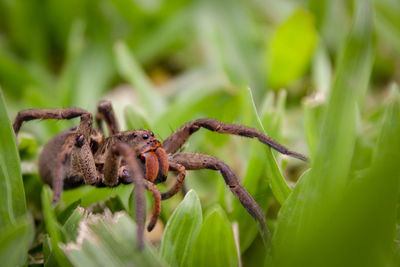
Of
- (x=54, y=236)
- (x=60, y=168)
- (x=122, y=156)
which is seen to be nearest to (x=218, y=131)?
(x=122, y=156)

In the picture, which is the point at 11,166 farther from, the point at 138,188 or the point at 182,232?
the point at 182,232

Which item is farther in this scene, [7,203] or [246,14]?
[246,14]

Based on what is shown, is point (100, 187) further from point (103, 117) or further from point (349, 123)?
point (349, 123)

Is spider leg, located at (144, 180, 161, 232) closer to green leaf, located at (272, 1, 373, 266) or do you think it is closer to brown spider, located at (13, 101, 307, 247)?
brown spider, located at (13, 101, 307, 247)

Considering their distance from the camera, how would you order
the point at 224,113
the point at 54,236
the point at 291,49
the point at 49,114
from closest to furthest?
the point at 54,236 → the point at 49,114 → the point at 224,113 → the point at 291,49

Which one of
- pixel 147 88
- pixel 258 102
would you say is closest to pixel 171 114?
pixel 147 88

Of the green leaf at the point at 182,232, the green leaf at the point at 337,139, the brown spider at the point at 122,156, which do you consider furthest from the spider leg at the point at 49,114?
the green leaf at the point at 337,139

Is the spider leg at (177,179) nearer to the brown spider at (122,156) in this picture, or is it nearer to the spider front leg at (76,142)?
the brown spider at (122,156)
